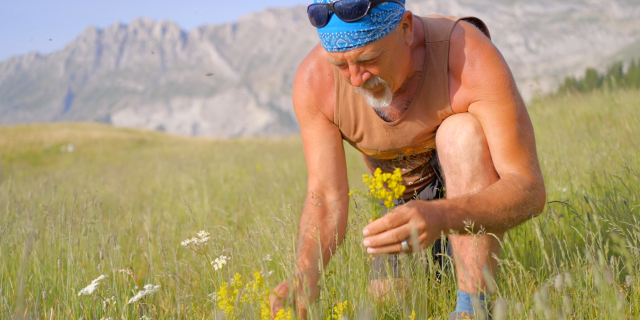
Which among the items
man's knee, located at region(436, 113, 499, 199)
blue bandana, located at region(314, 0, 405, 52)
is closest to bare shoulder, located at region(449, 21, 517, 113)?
man's knee, located at region(436, 113, 499, 199)

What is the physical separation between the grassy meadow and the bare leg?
127 mm

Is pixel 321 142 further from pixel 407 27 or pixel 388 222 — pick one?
pixel 388 222

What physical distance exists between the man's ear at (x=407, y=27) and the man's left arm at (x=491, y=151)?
0.20 metres

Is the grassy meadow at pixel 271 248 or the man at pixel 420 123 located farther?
the man at pixel 420 123

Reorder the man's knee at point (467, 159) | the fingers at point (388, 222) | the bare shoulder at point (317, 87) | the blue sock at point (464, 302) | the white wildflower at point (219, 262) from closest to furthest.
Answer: the fingers at point (388, 222)
the white wildflower at point (219, 262)
the blue sock at point (464, 302)
the man's knee at point (467, 159)
the bare shoulder at point (317, 87)

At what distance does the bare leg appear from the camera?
2096mm

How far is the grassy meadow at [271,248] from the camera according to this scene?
1.83 metres

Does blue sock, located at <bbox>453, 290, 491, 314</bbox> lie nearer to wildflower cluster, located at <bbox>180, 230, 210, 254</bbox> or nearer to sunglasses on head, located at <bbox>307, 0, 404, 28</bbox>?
wildflower cluster, located at <bbox>180, 230, 210, 254</bbox>

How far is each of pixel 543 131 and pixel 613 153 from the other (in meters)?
2.85

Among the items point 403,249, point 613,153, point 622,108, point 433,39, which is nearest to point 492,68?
point 433,39

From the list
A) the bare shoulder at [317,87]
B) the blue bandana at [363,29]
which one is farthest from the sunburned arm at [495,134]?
the bare shoulder at [317,87]

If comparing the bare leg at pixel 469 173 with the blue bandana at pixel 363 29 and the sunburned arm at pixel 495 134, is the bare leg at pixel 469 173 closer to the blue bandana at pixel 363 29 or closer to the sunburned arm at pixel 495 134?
the sunburned arm at pixel 495 134

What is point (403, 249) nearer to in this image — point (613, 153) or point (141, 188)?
point (613, 153)

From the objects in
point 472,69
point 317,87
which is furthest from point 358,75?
point 472,69
